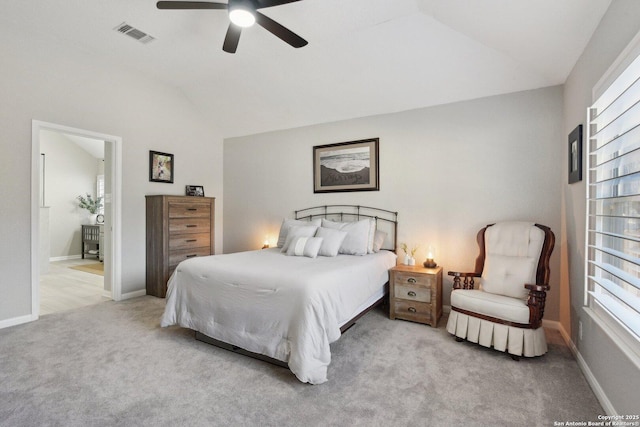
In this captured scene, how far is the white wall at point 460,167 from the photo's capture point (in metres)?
3.33

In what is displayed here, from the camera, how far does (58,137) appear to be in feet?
24.3

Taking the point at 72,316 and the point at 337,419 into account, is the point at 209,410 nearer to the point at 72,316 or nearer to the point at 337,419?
the point at 337,419

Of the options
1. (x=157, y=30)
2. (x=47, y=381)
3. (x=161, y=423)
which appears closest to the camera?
(x=161, y=423)

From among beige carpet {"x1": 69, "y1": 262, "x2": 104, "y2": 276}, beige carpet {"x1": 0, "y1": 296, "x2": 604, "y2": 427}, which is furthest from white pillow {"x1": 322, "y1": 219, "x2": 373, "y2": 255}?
beige carpet {"x1": 69, "y1": 262, "x2": 104, "y2": 276}

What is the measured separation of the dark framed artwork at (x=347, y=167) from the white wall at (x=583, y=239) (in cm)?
211

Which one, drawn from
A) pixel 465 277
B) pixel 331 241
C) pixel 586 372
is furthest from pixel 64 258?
pixel 586 372

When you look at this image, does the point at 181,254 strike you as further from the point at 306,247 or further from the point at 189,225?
the point at 306,247

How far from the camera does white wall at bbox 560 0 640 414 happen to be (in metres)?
1.69

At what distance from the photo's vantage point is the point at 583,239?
2.45 meters

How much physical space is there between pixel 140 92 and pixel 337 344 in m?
4.40

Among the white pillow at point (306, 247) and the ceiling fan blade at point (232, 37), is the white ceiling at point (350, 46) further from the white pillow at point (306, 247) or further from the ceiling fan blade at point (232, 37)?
the white pillow at point (306, 247)

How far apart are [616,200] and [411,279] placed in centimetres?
189

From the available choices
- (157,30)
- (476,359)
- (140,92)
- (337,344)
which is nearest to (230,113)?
(140,92)

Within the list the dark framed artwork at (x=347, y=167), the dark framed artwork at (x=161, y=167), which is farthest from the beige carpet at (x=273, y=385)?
the dark framed artwork at (x=161, y=167)
